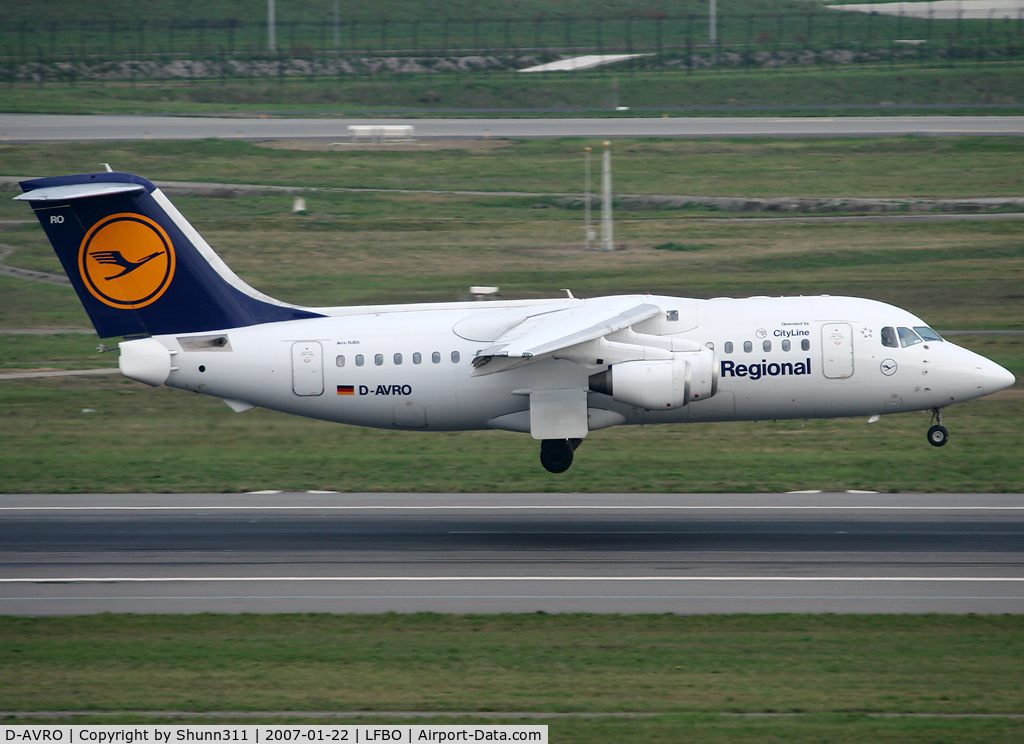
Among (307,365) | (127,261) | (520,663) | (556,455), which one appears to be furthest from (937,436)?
(127,261)

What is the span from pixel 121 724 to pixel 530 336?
35.9 feet

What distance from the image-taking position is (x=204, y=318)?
2378 cm

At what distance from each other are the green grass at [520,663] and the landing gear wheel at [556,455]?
305 inches

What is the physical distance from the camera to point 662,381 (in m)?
21.7

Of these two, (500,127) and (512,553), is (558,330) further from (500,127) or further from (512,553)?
(500,127)

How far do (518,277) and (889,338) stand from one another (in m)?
19.5

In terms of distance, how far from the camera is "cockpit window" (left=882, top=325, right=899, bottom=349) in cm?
2364

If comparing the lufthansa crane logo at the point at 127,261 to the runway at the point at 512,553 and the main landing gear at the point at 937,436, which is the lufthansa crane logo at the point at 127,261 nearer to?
the runway at the point at 512,553

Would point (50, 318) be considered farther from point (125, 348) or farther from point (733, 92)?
point (733, 92)

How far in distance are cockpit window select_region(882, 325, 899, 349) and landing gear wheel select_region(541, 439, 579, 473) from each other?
667cm

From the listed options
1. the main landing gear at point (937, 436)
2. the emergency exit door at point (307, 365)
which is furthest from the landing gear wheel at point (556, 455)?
the main landing gear at point (937, 436)

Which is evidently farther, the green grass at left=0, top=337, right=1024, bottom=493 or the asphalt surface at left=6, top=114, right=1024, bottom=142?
the asphalt surface at left=6, top=114, right=1024, bottom=142

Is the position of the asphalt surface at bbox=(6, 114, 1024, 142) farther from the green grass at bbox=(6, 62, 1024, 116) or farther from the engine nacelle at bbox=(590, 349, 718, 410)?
the engine nacelle at bbox=(590, 349, 718, 410)
